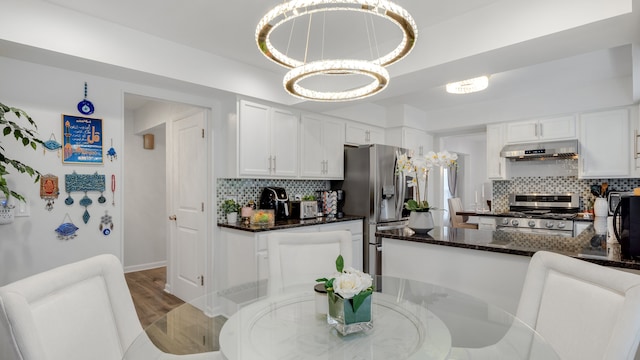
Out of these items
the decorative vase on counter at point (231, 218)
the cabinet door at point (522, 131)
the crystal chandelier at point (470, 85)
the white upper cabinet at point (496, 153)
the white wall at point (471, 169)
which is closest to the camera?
the crystal chandelier at point (470, 85)

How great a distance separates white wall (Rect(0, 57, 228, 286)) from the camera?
227 cm

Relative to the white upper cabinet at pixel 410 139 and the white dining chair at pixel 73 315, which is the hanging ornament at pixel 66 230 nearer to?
the white dining chair at pixel 73 315

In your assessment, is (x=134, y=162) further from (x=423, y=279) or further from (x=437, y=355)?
(x=437, y=355)

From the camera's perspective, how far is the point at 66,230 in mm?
2455

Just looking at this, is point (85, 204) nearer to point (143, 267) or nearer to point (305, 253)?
point (305, 253)

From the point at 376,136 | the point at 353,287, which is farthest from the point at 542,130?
the point at 353,287

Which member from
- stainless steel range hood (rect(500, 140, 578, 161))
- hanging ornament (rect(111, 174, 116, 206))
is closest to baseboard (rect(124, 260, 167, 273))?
hanging ornament (rect(111, 174, 116, 206))

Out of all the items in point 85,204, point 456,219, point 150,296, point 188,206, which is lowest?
point 150,296

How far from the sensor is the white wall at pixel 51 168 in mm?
2266

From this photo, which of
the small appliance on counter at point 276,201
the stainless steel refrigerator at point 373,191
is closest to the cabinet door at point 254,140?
the small appliance on counter at point 276,201

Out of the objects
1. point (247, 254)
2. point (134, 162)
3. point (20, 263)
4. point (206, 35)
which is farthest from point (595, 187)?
point (134, 162)

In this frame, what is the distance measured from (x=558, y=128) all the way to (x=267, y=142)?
369cm

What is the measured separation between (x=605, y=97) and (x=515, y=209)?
67.4 inches

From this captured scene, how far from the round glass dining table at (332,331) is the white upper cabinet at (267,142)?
181cm
